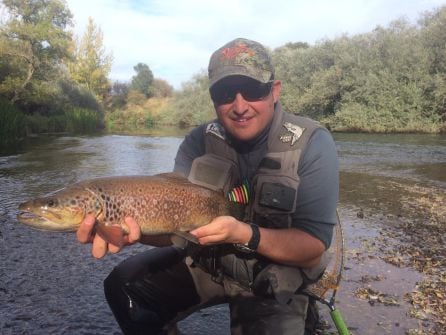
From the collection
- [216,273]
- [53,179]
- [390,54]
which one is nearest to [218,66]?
[216,273]

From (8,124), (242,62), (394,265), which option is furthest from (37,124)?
(242,62)

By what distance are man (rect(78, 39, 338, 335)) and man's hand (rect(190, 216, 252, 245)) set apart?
0.04ft

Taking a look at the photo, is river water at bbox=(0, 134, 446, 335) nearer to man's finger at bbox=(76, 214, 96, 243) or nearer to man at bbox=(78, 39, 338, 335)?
man at bbox=(78, 39, 338, 335)

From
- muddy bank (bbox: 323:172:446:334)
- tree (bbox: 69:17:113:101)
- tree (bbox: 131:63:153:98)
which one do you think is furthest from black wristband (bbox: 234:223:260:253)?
tree (bbox: 131:63:153:98)

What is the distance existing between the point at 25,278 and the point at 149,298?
202cm

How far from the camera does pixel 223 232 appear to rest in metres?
2.44

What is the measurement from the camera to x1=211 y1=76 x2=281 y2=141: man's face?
2.95 m

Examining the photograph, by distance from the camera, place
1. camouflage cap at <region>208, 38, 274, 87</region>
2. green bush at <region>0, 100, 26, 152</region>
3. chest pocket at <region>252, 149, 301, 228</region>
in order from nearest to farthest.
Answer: chest pocket at <region>252, 149, 301, 228</region> < camouflage cap at <region>208, 38, 274, 87</region> < green bush at <region>0, 100, 26, 152</region>

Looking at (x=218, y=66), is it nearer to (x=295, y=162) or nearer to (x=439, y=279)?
(x=295, y=162)

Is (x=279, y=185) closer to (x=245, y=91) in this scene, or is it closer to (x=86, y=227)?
(x=245, y=91)

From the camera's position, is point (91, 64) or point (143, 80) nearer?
point (91, 64)

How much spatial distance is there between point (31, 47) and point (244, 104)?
3407cm

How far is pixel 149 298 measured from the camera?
2.96 meters

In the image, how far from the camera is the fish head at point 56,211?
95.6 inches
